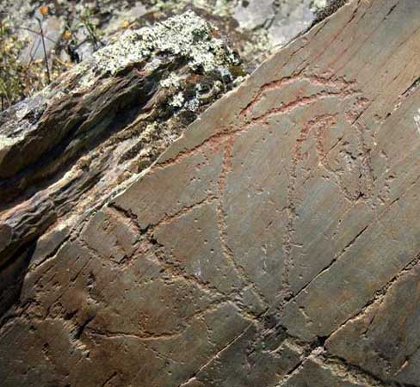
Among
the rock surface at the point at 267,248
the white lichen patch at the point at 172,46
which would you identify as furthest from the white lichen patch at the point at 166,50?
Answer: the rock surface at the point at 267,248

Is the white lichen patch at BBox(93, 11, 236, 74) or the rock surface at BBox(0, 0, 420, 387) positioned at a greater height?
the white lichen patch at BBox(93, 11, 236, 74)

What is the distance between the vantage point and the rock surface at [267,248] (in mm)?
2559

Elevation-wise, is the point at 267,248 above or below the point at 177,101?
below

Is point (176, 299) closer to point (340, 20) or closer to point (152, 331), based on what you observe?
point (152, 331)

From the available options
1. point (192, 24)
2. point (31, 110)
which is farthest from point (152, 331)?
point (192, 24)

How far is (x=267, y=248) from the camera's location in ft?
8.65

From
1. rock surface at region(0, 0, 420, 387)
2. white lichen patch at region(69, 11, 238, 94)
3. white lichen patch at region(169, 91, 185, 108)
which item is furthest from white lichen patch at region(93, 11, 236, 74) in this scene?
rock surface at region(0, 0, 420, 387)

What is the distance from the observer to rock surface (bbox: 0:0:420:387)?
2559mm

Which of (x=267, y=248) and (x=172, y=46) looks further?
(x=172, y=46)

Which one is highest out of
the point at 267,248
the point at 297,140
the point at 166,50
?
the point at 166,50

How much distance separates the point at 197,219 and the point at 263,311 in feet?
1.15

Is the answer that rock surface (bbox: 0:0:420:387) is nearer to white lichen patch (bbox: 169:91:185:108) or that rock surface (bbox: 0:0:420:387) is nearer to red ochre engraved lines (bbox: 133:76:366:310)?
red ochre engraved lines (bbox: 133:76:366:310)

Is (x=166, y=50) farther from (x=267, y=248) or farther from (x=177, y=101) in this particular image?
(x=267, y=248)

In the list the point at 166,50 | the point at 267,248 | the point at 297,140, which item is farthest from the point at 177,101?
the point at 267,248
